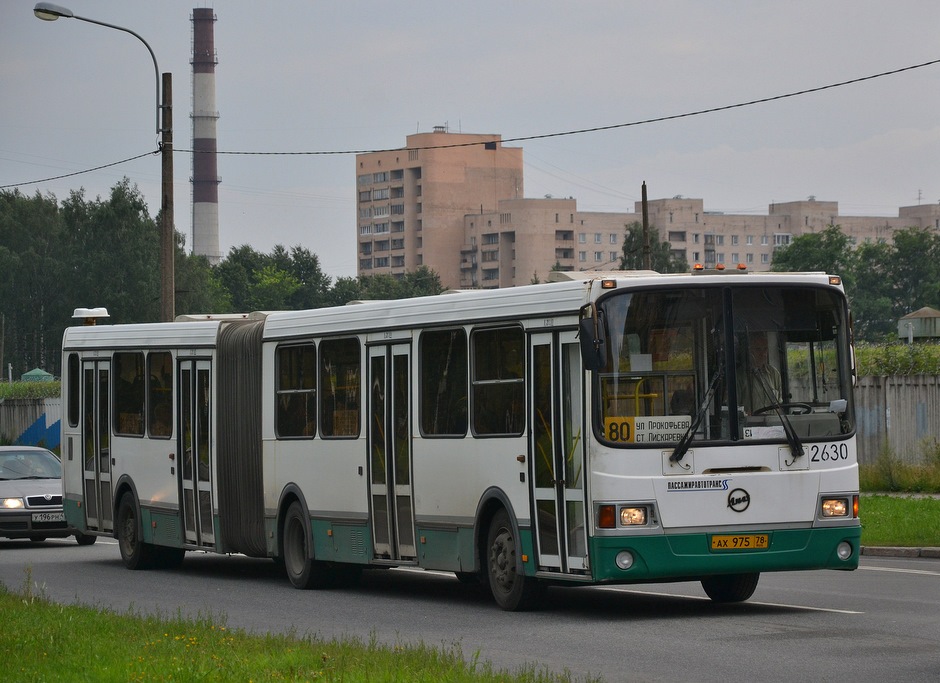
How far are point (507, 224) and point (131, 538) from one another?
548ft

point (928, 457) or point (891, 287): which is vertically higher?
point (891, 287)

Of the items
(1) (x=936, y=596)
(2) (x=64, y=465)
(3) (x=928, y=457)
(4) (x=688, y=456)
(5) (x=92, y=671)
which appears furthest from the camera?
(3) (x=928, y=457)

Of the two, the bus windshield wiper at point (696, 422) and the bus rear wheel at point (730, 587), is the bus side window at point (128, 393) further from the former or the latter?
the bus windshield wiper at point (696, 422)

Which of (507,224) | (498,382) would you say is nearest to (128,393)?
(498,382)

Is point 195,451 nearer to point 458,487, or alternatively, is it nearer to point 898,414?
point 458,487

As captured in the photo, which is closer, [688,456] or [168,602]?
[688,456]

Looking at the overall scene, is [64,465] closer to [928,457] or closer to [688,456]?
[688,456]

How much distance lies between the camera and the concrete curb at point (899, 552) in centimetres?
1996

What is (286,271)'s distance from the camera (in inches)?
5733

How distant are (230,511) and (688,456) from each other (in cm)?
738

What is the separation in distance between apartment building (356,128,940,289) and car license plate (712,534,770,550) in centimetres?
17014

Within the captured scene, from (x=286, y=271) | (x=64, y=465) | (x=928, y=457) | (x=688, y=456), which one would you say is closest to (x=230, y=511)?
(x=64, y=465)

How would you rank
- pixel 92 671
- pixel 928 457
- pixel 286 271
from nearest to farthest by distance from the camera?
pixel 92 671 → pixel 928 457 → pixel 286 271

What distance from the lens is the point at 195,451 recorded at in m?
19.7
